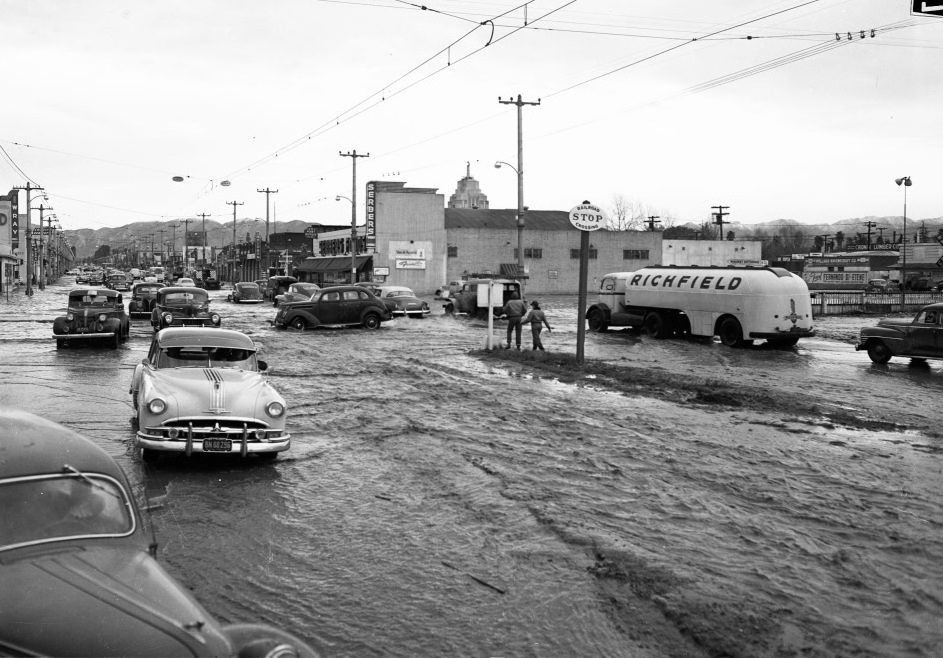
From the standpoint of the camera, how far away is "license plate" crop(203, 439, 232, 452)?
32.0 feet

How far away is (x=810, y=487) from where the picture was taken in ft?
31.3

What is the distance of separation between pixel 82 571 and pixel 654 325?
2825 centimetres

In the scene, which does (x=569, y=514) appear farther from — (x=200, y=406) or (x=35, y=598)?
(x=35, y=598)

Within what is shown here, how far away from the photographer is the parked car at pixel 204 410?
32.1 feet

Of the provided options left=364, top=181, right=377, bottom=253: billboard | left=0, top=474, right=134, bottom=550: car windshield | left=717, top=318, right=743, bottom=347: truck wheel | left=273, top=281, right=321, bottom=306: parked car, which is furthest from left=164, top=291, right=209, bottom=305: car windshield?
left=364, top=181, right=377, bottom=253: billboard

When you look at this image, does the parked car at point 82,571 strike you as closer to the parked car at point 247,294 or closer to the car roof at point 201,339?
the car roof at point 201,339

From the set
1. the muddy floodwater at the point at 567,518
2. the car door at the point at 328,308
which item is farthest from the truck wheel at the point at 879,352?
the car door at the point at 328,308

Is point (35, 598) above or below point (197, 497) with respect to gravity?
above

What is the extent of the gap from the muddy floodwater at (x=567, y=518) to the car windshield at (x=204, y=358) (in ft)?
4.07

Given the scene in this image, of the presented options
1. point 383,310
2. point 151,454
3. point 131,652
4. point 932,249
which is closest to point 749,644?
point 131,652

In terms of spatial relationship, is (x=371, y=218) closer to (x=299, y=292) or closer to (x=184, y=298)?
(x=299, y=292)

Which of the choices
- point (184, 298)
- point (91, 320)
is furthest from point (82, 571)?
point (184, 298)

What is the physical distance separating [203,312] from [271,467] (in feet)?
68.1

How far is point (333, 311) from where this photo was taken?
1319 inches
